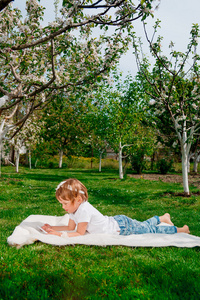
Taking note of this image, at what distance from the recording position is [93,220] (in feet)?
15.3

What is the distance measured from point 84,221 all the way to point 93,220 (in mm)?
275

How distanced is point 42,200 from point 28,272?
6.09m

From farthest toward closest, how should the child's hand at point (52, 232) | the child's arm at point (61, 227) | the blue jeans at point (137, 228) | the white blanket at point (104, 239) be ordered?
the blue jeans at point (137, 228), the child's arm at point (61, 227), the child's hand at point (52, 232), the white blanket at point (104, 239)

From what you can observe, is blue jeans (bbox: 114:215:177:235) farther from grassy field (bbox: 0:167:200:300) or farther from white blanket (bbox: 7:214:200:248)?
grassy field (bbox: 0:167:200:300)

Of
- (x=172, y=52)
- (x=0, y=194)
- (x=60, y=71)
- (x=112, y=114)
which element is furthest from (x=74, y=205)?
(x=112, y=114)

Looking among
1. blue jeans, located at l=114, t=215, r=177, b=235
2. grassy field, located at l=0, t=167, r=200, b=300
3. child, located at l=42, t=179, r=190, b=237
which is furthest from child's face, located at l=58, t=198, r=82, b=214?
blue jeans, located at l=114, t=215, r=177, b=235

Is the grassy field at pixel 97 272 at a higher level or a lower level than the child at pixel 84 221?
lower

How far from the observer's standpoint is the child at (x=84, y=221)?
14.5ft

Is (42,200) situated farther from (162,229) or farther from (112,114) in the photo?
(112,114)

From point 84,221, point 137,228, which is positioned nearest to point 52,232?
point 84,221

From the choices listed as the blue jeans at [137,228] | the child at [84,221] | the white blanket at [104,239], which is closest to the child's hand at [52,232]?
the child at [84,221]

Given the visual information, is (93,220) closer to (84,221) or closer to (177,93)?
(84,221)

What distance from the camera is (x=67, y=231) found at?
4.85 m

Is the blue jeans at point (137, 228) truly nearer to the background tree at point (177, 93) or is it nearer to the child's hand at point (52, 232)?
the child's hand at point (52, 232)
